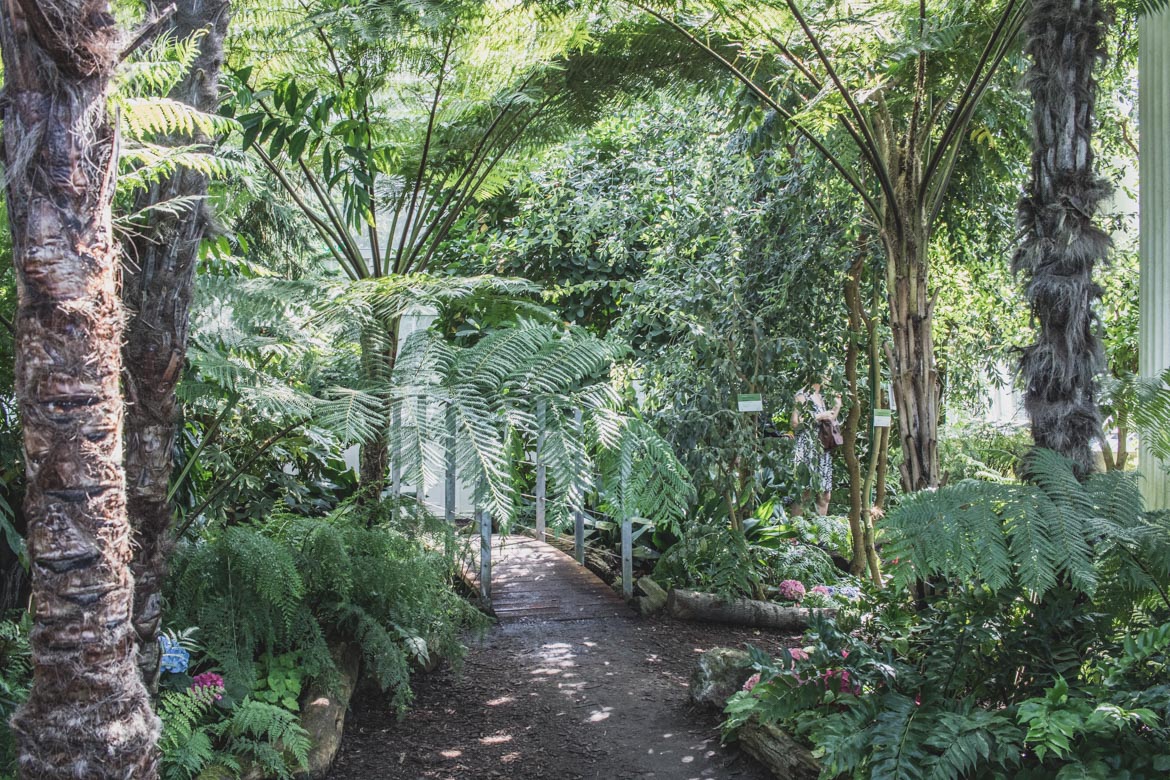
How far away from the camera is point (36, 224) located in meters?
1.42

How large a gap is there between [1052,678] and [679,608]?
9.05 feet

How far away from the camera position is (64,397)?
4.67ft

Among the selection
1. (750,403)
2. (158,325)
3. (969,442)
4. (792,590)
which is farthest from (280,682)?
(969,442)

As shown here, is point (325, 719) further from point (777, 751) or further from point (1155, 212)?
point (1155, 212)

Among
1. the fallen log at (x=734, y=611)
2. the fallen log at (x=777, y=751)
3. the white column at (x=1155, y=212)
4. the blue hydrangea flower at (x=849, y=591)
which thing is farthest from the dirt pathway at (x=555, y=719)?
the white column at (x=1155, y=212)

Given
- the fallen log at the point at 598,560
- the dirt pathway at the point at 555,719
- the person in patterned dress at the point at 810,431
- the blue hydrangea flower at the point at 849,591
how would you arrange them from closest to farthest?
the dirt pathway at the point at 555,719 → the blue hydrangea flower at the point at 849,591 → the person in patterned dress at the point at 810,431 → the fallen log at the point at 598,560

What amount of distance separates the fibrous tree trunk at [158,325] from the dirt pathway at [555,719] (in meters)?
1.26

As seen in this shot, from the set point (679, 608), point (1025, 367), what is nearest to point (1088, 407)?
point (1025, 367)

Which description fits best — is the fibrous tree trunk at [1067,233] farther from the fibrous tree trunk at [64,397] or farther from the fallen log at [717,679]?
the fibrous tree trunk at [64,397]

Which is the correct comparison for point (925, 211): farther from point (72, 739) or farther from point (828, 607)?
point (72, 739)

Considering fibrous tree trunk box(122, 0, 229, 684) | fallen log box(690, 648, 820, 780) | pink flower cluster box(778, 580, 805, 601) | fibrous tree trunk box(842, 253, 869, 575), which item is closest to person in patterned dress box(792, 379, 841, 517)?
fibrous tree trunk box(842, 253, 869, 575)

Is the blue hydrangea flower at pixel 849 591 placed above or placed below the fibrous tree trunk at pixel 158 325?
below

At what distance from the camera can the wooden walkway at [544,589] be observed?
16.7 ft

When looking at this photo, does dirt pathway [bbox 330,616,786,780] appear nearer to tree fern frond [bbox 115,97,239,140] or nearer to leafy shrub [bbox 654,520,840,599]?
leafy shrub [bbox 654,520,840,599]
